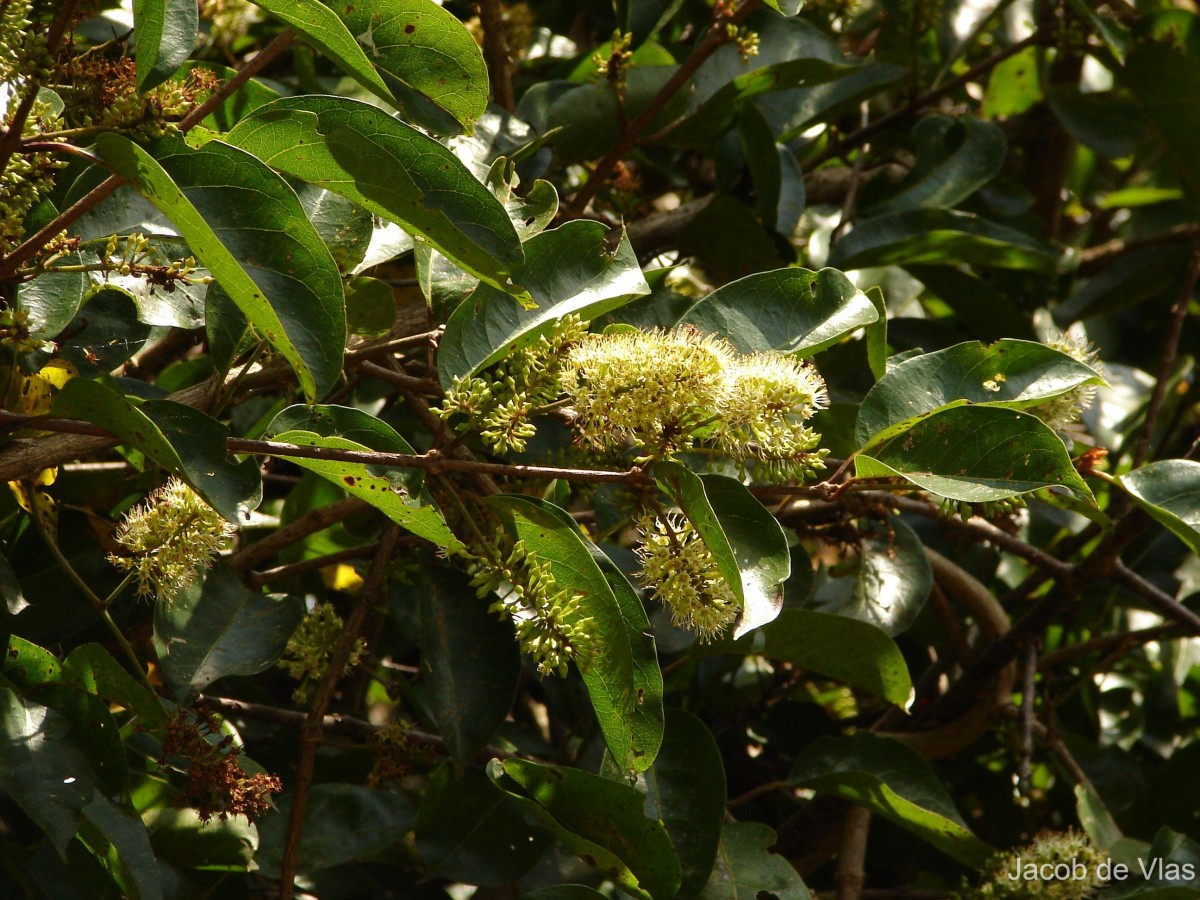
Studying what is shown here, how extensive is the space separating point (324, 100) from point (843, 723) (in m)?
1.24

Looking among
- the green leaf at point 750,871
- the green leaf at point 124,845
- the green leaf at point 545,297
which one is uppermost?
the green leaf at point 545,297

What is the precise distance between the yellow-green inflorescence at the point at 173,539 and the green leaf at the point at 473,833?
1.18ft

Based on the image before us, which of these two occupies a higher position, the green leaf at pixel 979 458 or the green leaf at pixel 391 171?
the green leaf at pixel 391 171

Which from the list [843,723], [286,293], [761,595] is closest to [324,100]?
[286,293]

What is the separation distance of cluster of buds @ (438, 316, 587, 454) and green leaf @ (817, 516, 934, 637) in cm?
56

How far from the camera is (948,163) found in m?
1.74

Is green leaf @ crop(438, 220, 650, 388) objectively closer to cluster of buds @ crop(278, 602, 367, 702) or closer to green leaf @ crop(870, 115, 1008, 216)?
cluster of buds @ crop(278, 602, 367, 702)

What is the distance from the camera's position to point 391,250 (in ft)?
3.85

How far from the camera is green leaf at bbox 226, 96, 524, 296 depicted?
82 centimetres

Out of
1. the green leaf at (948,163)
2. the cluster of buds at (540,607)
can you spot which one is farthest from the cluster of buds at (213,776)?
the green leaf at (948,163)

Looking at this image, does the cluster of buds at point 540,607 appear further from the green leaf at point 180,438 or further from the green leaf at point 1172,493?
the green leaf at point 1172,493

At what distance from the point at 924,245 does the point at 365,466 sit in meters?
0.97

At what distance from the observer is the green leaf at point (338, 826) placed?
1211 mm

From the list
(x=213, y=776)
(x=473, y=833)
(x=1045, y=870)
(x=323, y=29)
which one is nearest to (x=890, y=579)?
(x=1045, y=870)
